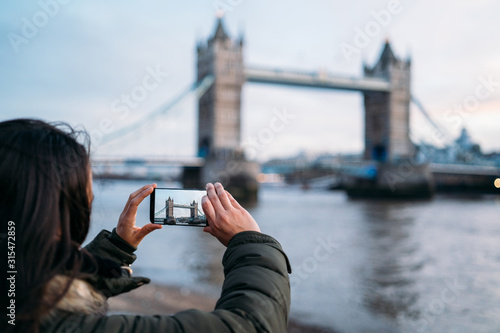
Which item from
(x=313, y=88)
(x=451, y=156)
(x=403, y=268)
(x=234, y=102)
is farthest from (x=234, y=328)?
(x=451, y=156)

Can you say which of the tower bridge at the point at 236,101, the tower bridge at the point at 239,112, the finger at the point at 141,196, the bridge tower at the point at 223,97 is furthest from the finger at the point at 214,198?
the bridge tower at the point at 223,97

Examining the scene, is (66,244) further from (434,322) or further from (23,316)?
(434,322)

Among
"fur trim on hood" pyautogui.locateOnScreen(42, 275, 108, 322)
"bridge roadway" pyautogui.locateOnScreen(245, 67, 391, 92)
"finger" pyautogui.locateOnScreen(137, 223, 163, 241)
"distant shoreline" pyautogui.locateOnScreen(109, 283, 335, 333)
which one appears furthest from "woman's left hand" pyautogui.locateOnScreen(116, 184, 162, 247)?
"bridge roadway" pyautogui.locateOnScreen(245, 67, 391, 92)

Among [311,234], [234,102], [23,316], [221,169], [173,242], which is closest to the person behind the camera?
→ [23,316]

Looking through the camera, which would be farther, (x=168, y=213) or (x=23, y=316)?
(x=168, y=213)

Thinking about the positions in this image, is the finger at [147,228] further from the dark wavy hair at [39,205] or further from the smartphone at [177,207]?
the dark wavy hair at [39,205]

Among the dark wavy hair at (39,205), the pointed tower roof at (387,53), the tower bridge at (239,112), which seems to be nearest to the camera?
the dark wavy hair at (39,205)

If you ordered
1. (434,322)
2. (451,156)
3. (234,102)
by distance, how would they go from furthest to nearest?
(451,156) → (234,102) → (434,322)

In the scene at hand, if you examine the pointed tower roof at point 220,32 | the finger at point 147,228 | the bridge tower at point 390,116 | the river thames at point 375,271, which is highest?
the pointed tower roof at point 220,32
